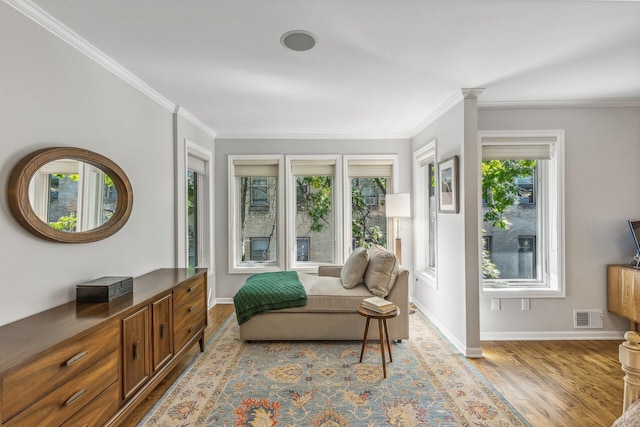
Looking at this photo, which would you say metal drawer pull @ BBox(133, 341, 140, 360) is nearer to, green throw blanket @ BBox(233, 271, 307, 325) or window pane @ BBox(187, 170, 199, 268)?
green throw blanket @ BBox(233, 271, 307, 325)

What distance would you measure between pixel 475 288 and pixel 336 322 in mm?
1368

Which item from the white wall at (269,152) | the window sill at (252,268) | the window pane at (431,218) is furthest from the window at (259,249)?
the window pane at (431,218)

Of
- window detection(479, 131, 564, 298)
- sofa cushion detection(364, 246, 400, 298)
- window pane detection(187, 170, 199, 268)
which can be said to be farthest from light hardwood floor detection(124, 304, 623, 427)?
window pane detection(187, 170, 199, 268)

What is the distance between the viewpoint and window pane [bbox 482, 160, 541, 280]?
3545mm

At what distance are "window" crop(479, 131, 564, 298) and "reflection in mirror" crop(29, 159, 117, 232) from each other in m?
3.48

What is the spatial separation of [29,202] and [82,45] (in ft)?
3.68

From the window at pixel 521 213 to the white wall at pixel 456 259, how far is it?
1.28 ft

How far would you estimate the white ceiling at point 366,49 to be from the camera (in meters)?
1.83

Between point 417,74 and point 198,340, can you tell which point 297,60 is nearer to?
point 417,74

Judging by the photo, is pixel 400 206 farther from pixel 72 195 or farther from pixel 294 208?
pixel 72 195

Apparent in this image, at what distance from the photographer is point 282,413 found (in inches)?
85.3

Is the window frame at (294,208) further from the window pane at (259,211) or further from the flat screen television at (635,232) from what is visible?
the flat screen television at (635,232)

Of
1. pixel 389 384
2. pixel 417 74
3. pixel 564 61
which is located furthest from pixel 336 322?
pixel 564 61

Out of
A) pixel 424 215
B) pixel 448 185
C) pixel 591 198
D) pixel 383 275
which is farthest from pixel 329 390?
pixel 591 198
